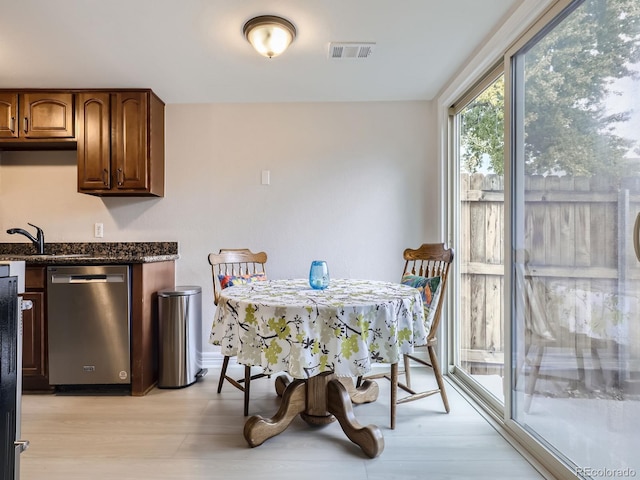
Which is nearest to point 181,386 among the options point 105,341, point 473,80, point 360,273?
point 105,341

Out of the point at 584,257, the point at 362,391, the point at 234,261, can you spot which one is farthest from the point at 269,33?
the point at 362,391

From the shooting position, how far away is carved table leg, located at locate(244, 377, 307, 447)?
69.9 inches

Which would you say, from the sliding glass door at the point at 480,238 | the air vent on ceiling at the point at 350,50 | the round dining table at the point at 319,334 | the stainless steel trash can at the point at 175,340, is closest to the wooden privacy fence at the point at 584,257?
the sliding glass door at the point at 480,238

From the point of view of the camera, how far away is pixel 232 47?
2189mm

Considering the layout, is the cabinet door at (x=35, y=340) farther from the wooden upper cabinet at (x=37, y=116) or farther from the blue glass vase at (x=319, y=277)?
the blue glass vase at (x=319, y=277)

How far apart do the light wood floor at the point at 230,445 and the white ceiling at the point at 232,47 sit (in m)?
2.20

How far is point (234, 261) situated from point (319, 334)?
1305 millimetres

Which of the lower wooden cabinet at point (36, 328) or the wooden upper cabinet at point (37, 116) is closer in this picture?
the lower wooden cabinet at point (36, 328)

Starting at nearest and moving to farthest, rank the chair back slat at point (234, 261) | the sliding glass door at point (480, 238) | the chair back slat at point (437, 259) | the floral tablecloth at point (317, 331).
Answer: the floral tablecloth at point (317, 331) < the chair back slat at point (437, 259) < the sliding glass door at point (480, 238) < the chair back slat at point (234, 261)

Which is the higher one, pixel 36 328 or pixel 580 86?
pixel 580 86

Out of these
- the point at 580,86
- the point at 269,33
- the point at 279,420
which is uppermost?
the point at 269,33

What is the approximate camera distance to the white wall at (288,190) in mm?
3041

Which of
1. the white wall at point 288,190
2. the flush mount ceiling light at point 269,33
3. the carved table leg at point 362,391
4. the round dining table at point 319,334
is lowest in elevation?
the carved table leg at point 362,391

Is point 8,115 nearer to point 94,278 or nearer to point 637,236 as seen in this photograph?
point 94,278
